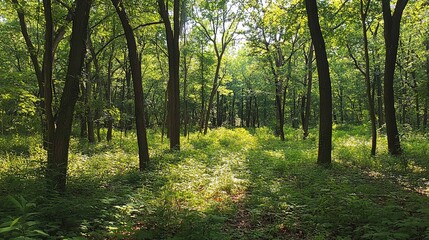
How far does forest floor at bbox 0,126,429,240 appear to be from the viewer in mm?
4203

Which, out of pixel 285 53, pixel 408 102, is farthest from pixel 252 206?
pixel 285 53

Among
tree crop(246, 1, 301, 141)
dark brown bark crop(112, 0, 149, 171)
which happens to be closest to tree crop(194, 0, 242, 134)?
tree crop(246, 1, 301, 141)

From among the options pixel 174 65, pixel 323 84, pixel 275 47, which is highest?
pixel 275 47

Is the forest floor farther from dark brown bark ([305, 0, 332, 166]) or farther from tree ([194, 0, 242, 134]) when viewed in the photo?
tree ([194, 0, 242, 134])

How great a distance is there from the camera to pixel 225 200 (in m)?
6.54

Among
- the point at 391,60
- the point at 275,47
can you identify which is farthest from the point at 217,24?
the point at 391,60

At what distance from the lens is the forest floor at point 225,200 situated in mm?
4203

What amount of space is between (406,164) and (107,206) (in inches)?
338

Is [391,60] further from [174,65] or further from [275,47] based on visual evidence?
[275,47]

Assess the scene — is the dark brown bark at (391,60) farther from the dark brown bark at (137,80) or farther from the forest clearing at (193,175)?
the dark brown bark at (137,80)

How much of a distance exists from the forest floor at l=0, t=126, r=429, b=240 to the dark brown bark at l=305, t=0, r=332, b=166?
73 cm

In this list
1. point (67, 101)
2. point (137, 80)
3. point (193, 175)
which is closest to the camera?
point (67, 101)

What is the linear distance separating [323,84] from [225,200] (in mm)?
5818

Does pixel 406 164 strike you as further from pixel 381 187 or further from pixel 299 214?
pixel 299 214
